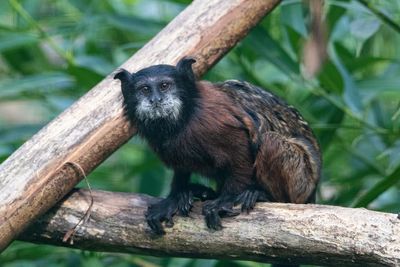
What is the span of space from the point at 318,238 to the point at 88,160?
1.67 m

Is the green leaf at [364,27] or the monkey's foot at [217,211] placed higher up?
the green leaf at [364,27]

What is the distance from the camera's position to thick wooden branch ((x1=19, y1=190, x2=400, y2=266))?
515 centimetres

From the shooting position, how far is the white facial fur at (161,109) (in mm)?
6297

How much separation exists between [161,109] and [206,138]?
349 mm

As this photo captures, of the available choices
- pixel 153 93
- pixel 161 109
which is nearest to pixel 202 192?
pixel 161 109

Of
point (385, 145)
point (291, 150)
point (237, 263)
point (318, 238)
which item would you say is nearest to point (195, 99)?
point (291, 150)

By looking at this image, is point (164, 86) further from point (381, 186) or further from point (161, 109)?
point (381, 186)

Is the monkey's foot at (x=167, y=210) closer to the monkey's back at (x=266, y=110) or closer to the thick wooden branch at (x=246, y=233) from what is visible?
the thick wooden branch at (x=246, y=233)

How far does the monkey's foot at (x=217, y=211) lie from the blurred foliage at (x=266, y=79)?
1074 millimetres

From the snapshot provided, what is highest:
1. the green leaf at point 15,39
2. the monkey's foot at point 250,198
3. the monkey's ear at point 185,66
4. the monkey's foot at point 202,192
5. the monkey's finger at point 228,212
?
the green leaf at point 15,39

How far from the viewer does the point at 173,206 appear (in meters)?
6.14

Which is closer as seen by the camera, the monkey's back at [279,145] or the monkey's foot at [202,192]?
the monkey's back at [279,145]

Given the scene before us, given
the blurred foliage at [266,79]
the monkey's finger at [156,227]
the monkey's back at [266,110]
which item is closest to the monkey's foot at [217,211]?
the monkey's finger at [156,227]

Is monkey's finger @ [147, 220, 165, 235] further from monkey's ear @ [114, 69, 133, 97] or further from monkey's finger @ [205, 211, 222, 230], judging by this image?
monkey's ear @ [114, 69, 133, 97]
